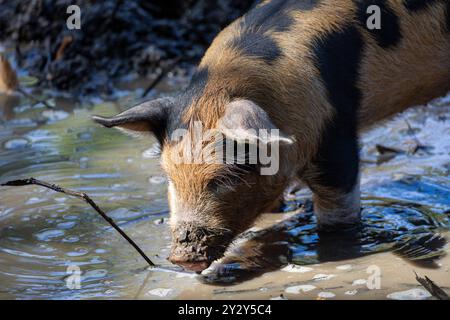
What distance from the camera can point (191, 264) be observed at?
5.38m

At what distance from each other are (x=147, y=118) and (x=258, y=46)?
106 centimetres

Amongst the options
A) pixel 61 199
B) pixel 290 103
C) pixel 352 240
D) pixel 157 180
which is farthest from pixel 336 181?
pixel 61 199

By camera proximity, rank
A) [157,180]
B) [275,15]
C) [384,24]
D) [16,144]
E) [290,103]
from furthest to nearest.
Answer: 1. [16,144]
2. [157,180]
3. [384,24]
4. [275,15]
5. [290,103]

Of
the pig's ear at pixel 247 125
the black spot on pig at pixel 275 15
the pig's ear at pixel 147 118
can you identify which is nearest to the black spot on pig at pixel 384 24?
the black spot on pig at pixel 275 15

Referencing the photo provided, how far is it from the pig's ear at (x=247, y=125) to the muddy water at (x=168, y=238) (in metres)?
1.00

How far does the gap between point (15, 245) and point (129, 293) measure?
4.30 feet

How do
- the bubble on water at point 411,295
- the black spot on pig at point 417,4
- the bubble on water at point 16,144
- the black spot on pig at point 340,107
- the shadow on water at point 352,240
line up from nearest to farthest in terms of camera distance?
the bubble on water at point 411,295, the shadow on water at point 352,240, the black spot on pig at point 340,107, the black spot on pig at point 417,4, the bubble on water at point 16,144

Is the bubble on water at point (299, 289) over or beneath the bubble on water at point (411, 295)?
over

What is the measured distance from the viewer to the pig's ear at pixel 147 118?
18.4 feet

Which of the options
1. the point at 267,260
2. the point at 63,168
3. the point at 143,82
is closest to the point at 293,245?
the point at 267,260

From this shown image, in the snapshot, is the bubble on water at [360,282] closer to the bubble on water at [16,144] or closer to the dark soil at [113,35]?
the bubble on water at [16,144]

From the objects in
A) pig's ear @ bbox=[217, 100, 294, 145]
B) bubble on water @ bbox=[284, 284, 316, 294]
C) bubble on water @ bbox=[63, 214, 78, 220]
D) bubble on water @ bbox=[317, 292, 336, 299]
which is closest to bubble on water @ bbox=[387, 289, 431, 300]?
bubble on water @ bbox=[317, 292, 336, 299]

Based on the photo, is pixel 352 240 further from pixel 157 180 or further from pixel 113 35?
pixel 113 35

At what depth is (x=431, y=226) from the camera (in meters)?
6.38
